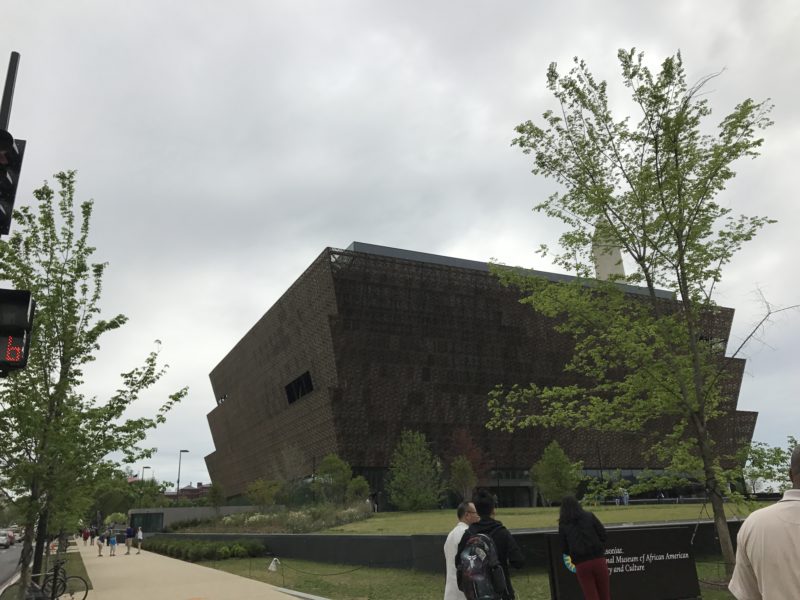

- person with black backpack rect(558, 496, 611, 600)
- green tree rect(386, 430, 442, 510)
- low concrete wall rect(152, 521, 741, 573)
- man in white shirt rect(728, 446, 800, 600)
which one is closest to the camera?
man in white shirt rect(728, 446, 800, 600)

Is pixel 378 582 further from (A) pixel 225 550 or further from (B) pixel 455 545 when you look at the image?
(A) pixel 225 550

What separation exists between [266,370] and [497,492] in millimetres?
32550

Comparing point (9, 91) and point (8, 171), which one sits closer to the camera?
point (8, 171)

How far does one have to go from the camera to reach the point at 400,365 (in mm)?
Result: 60719

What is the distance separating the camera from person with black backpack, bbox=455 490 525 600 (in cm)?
576

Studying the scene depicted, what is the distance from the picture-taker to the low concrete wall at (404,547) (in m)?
14.2

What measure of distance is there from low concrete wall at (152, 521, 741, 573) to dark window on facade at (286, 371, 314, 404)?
38961mm

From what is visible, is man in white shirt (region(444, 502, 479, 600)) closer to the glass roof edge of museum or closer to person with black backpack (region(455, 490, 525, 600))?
person with black backpack (region(455, 490, 525, 600))

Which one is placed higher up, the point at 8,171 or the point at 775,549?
the point at 8,171

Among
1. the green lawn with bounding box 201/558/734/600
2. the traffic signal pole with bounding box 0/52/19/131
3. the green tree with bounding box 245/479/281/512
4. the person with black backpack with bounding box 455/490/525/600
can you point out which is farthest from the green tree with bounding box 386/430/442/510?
the traffic signal pole with bounding box 0/52/19/131

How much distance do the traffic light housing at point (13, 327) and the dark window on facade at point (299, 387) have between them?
5863 cm

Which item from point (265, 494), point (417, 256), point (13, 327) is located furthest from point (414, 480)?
point (13, 327)

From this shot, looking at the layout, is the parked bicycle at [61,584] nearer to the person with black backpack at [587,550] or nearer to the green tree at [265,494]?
the person with black backpack at [587,550]

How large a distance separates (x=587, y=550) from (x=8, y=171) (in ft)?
25.2
